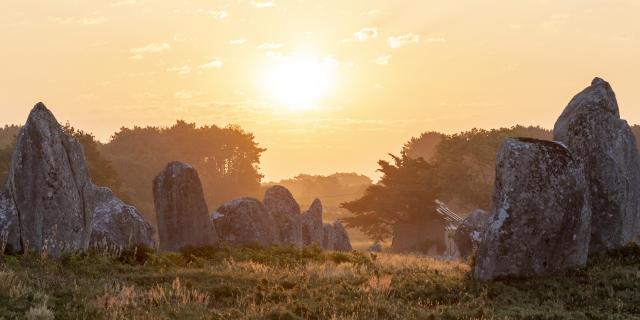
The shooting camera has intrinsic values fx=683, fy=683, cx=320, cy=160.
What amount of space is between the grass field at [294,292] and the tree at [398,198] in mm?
32034

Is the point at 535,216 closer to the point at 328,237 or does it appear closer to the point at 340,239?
the point at 328,237

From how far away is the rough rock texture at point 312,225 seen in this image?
43344 millimetres

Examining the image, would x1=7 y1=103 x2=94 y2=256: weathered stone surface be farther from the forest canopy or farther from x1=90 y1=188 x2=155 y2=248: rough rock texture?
the forest canopy

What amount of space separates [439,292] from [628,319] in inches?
178

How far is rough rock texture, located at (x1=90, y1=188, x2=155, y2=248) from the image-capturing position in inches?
1062

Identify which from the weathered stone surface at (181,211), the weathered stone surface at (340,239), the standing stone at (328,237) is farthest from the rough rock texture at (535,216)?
the weathered stone surface at (340,239)

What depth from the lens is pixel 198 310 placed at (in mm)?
14812

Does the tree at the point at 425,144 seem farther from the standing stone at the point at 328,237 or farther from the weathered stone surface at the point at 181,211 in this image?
the weathered stone surface at the point at 181,211

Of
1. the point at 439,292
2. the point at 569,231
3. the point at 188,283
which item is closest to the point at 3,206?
the point at 188,283

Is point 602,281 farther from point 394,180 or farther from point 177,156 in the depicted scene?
point 177,156

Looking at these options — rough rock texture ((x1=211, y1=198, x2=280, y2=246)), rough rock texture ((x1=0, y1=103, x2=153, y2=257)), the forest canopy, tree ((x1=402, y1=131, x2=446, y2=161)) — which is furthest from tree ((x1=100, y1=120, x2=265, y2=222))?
rough rock texture ((x1=0, y1=103, x2=153, y2=257))

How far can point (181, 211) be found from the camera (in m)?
30.4

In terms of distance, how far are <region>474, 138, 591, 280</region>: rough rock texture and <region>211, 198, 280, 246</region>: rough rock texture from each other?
55.0 ft

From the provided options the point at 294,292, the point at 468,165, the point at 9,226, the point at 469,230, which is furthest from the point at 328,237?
the point at 294,292
